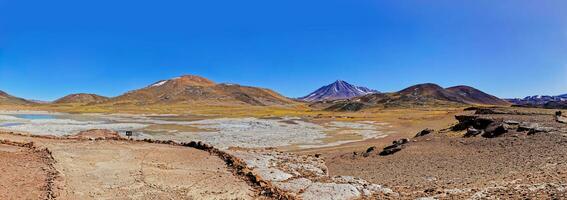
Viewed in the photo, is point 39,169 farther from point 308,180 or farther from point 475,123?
point 475,123

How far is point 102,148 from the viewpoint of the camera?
2962 cm

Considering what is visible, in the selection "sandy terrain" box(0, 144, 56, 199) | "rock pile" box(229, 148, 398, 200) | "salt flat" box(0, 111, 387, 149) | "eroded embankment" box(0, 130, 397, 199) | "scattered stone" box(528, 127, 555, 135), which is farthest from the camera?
"salt flat" box(0, 111, 387, 149)

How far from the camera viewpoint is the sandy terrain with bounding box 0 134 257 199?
752 inches

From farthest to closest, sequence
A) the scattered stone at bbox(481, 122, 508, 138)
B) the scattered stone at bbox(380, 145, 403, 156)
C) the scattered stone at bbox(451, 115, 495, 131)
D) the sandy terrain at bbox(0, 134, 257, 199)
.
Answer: the scattered stone at bbox(451, 115, 495, 131)
the scattered stone at bbox(481, 122, 508, 138)
the scattered stone at bbox(380, 145, 403, 156)
the sandy terrain at bbox(0, 134, 257, 199)

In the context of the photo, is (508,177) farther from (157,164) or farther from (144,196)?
(157,164)

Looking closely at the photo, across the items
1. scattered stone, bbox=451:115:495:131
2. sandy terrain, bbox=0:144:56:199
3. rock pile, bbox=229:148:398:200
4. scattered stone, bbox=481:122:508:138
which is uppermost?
scattered stone, bbox=451:115:495:131

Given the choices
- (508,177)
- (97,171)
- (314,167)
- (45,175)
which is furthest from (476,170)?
(45,175)

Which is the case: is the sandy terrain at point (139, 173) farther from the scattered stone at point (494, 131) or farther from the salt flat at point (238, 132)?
the scattered stone at point (494, 131)

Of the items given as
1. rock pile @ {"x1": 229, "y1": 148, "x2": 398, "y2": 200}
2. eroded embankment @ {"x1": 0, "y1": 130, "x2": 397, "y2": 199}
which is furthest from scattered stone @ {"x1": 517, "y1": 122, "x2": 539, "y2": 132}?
eroded embankment @ {"x1": 0, "y1": 130, "x2": 397, "y2": 199}

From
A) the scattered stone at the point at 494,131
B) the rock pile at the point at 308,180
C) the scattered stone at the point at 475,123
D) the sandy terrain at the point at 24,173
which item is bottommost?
the rock pile at the point at 308,180

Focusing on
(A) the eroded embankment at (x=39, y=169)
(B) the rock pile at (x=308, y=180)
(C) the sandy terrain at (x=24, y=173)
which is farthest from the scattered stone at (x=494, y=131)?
(C) the sandy terrain at (x=24, y=173)

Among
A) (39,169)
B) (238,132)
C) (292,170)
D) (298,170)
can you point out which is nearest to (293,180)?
(292,170)

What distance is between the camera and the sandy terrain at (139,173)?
752 inches

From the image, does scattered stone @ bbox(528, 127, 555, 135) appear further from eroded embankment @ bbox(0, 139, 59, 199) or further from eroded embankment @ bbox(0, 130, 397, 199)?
eroded embankment @ bbox(0, 139, 59, 199)
